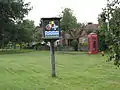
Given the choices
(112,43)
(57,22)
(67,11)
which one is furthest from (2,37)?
(112,43)

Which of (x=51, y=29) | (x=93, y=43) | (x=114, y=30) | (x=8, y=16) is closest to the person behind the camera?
(x=114, y=30)

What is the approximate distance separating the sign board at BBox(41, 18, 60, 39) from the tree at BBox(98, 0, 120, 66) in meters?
8.63

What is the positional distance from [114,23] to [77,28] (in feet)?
242

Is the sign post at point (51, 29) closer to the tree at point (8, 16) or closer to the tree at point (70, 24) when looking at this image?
the tree at point (8, 16)

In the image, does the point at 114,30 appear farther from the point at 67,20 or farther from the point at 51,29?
the point at 67,20

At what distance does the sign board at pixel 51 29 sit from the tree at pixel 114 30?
28.3 ft

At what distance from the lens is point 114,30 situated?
824 centimetres

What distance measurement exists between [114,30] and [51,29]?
9.01m

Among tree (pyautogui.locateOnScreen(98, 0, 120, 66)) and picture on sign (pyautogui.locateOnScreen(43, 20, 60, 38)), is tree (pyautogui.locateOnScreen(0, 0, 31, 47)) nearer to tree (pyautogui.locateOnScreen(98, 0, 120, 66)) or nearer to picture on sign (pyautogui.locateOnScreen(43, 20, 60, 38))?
picture on sign (pyautogui.locateOnScreen(43, 20, 60, 38))

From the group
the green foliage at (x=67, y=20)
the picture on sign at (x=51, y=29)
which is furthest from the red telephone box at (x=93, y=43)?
the picture on sign at (x=51, y=29)

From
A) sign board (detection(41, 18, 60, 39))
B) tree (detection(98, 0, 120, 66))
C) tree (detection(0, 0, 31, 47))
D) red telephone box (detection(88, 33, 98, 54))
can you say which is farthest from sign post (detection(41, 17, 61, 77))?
tree (detection(0, 0, 31, 47))

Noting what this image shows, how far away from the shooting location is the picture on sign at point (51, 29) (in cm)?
1691

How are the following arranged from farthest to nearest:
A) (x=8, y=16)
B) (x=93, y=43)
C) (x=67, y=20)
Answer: (x=67, y=20) → (x=8, y=16) → (x=93, y=43)

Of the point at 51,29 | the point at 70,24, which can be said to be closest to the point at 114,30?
the point at 51,29
